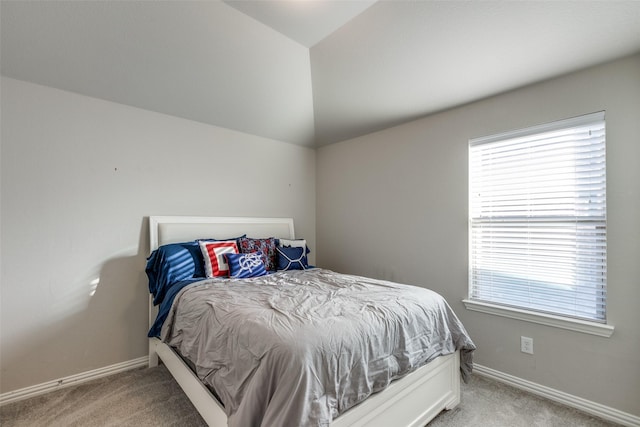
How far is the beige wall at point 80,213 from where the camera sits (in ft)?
7.02

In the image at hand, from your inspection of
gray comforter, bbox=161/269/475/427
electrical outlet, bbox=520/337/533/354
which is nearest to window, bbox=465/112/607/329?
electrical outlet, bbox=520/337/533/354

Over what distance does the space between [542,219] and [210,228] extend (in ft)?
9.68

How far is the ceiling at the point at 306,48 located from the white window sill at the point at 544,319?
1760 mm

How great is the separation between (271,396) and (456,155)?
8.02 feet

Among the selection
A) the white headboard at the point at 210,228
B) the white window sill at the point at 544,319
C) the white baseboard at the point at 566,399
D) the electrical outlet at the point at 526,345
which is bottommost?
the white baseboard at the point at 566,399

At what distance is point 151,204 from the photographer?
2732 millimetres

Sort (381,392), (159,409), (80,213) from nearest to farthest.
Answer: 1. (381,392)
2. (159,409)
3. (80,213)

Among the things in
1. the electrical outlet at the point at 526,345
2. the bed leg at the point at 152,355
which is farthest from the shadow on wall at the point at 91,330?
the electrical outlet at the point at 526,345

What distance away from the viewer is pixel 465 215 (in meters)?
2.61

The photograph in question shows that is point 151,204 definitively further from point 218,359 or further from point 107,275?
point 218,359

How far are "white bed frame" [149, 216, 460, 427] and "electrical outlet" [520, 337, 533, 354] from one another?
26.4 inches

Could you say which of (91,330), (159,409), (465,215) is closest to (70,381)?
(91,330)

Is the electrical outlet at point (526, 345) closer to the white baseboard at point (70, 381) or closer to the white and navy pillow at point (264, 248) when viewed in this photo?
the white and navy pillow at point (264, 248)

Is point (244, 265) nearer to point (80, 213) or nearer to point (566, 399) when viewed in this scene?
point (80, 213)
